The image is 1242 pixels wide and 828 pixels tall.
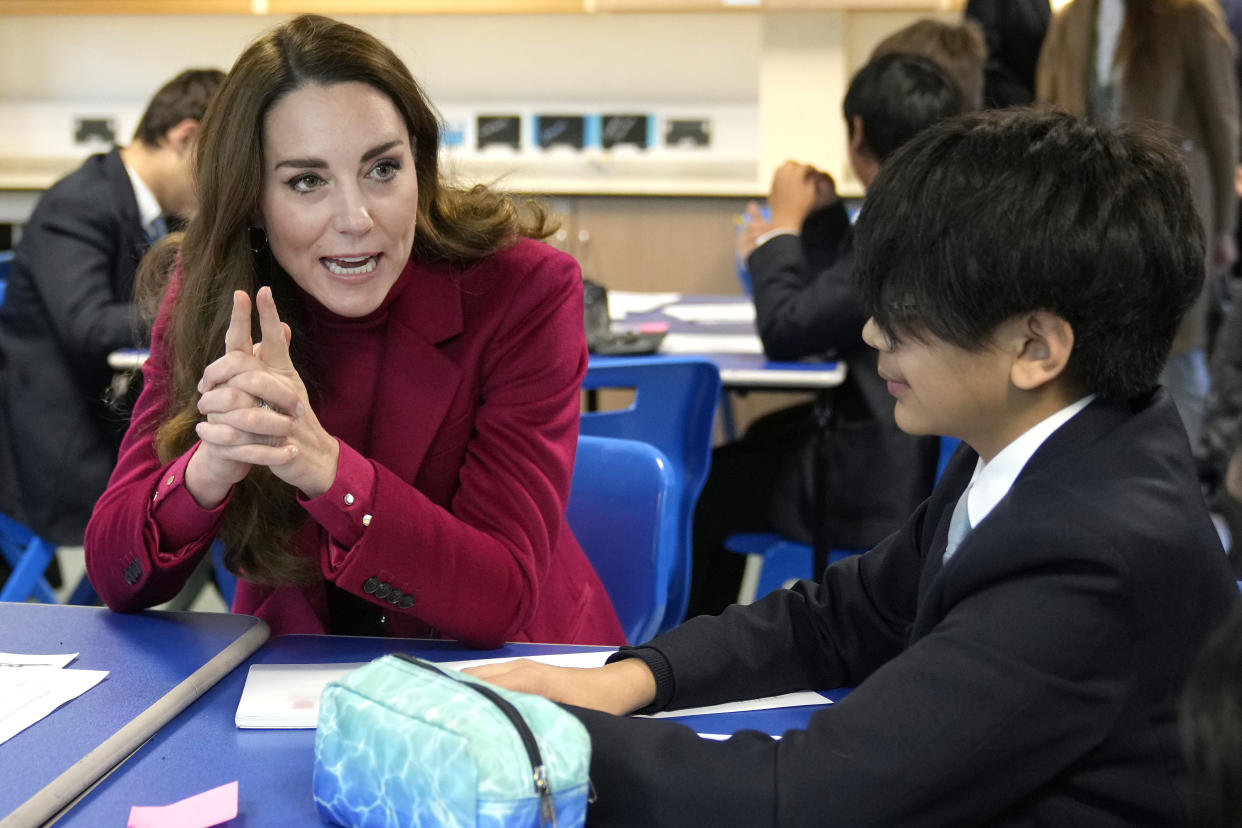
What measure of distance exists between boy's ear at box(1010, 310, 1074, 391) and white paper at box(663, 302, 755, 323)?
2395 millimetres

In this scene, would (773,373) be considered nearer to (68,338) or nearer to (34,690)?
(68,338)

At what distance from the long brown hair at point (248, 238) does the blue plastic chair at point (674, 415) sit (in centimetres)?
69

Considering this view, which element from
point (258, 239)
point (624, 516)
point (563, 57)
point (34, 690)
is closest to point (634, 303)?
point (624, 516)

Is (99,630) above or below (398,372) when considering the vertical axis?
below

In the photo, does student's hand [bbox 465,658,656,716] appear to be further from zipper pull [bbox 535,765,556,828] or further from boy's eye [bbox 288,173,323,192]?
boy's eye [bbox 288,173,323,192]

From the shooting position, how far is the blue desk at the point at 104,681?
960mm

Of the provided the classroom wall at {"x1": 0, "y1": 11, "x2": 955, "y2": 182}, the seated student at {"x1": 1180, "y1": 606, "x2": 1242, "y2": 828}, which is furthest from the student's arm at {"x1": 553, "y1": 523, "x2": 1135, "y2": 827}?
the classroom wall at {"x1": 0, "y1": 11, "x2": 955, "y2": 182}

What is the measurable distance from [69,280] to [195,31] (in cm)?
363

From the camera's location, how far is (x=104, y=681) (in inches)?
45.4

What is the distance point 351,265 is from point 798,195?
1.75m

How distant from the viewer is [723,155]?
572 cm

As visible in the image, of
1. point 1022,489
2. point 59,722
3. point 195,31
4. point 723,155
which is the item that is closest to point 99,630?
point 59,722

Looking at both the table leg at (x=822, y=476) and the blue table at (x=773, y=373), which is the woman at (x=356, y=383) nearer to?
the blue table at (x=773, y=373)

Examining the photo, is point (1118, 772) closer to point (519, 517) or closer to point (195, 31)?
point (519, 517)
